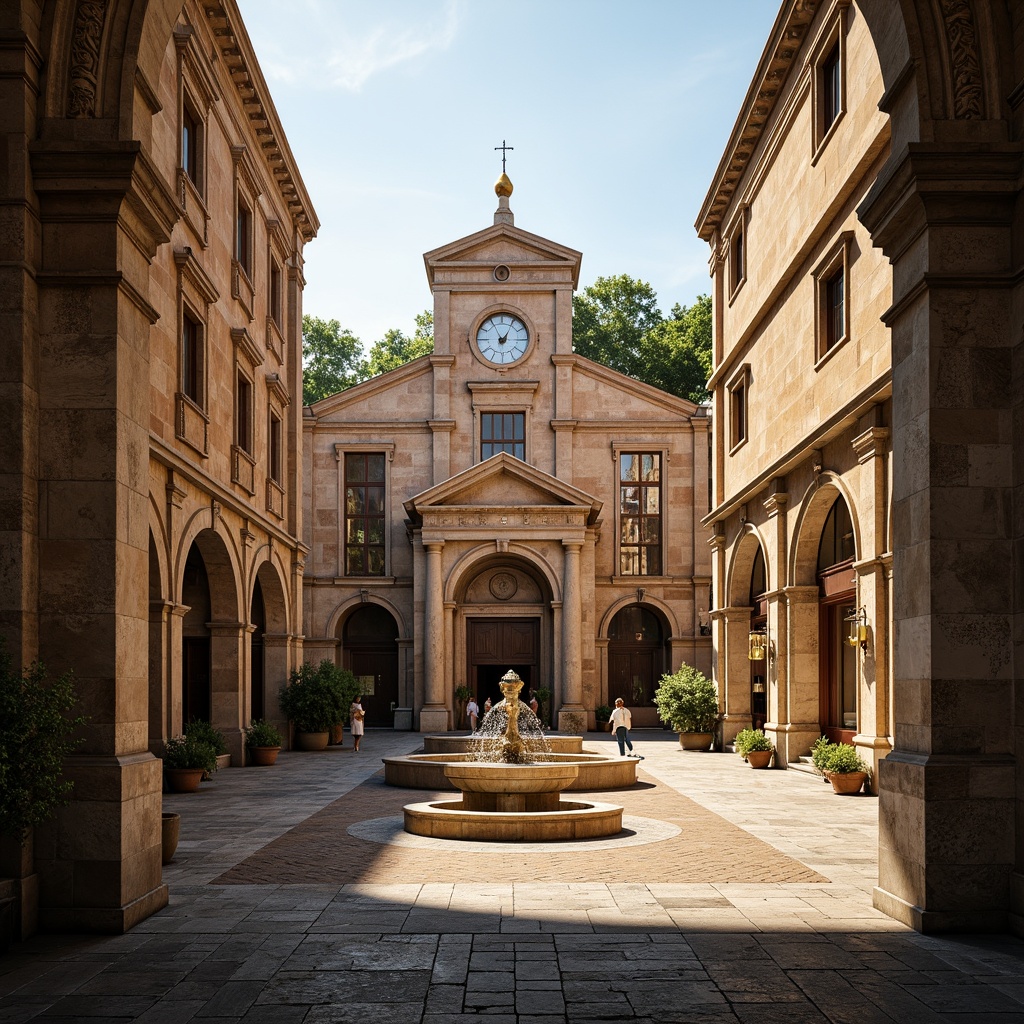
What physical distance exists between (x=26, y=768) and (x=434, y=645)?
31513 mm

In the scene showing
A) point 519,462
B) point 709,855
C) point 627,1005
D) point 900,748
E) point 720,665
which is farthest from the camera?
point 519,462

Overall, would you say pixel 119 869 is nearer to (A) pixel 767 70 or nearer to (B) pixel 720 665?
(A) pixel 767 70

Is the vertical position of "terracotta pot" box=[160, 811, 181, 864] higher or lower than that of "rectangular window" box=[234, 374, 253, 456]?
lower

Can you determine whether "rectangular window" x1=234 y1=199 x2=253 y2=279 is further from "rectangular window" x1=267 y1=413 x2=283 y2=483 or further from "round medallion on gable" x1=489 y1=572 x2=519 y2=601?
"round medallion on gable" x1=489 y1=572 x2=519 y2=601

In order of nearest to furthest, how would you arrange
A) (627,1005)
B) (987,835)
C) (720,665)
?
(627,1005), (987,835), (720,665)

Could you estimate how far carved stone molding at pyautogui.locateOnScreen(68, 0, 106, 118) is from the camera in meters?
10.2

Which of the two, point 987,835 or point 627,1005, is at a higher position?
point 987,835

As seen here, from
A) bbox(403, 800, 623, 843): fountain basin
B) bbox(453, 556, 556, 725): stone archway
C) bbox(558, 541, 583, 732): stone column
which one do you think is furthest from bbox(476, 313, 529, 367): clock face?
bbox(403, 800, 623, 843): fountain basin

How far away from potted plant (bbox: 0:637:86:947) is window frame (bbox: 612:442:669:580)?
35.2 m

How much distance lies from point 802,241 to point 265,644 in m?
17.4

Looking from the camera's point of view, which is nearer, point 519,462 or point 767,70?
point 767,70

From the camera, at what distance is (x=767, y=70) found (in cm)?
2558

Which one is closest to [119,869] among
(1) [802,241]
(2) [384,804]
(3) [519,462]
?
(2) [384,804]

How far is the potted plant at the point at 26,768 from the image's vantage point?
8.76m
